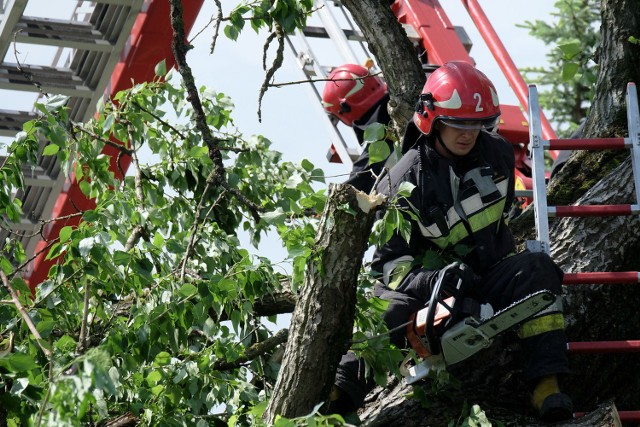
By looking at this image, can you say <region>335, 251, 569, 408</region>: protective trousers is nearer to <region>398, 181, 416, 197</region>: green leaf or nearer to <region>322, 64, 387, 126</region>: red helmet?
<region>398, 181, 416, 197</region>: green leaf

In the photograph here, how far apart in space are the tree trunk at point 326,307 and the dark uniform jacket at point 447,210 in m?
0.67

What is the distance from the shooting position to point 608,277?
4.31 metres

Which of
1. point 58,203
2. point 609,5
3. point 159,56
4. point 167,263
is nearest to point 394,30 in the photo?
point 609,5

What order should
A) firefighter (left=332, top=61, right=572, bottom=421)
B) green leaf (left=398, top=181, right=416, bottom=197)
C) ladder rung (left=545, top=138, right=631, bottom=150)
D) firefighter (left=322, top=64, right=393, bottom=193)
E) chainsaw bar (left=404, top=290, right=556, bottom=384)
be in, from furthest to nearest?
firefighter (left=322, top=64, right=393, bottom=193) < ladder rung (left=545, top=138, right=631, bottom=150) < firefighter (left=332, top=61, right=572, bottom=421) < chainsaw bar (left=404, top=290, right=556, bottom=384) < green leaf (left=398, top=181, right=416, bottom=197)

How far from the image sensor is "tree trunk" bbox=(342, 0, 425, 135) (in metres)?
5.02

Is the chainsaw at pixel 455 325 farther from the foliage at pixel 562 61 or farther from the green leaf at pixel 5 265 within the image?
the foliage at pixel 562 61

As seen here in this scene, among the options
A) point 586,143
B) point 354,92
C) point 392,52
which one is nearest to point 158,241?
point 392,52

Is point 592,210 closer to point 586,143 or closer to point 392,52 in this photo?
point 586,143

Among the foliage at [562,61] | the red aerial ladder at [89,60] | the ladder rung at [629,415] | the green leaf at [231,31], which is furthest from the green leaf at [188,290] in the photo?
the foliage at [562,61]

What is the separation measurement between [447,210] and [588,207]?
0.55 meters

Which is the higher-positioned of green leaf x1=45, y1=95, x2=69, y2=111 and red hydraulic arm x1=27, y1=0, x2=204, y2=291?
red hydraulic arm x1=27, y1=0, x2=204, y2=291

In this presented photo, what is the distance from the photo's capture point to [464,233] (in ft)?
14.2

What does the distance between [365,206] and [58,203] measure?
5.19m

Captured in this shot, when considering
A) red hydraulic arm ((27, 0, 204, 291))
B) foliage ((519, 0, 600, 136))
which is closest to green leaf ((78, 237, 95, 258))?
red hydraulic arm ((27, 0, 204, 291))
